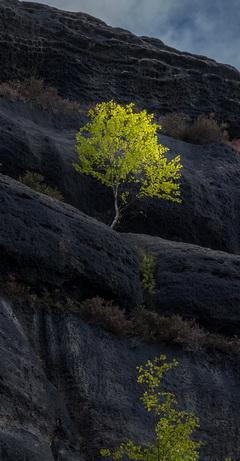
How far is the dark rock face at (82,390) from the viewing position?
42.4 ft

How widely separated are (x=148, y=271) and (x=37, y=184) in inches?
290

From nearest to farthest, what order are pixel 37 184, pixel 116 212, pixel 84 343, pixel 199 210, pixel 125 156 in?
pixel 84 343 → pixel 37 184 → pixel 116 212 → pixel 125 156 → pixel 199 210

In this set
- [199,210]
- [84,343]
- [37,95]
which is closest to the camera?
[84,343]

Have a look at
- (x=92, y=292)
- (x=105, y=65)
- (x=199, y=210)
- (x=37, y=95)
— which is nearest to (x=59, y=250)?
(x=92, y=292)

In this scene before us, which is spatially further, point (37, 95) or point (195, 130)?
point (195, 130)

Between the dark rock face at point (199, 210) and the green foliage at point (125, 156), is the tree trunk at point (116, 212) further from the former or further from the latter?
the dark rock face at point (199, 210)

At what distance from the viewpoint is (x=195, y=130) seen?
41.6m

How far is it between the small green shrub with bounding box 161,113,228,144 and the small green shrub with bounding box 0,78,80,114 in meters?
7.40

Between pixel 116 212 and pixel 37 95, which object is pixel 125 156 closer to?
pixel 116 212

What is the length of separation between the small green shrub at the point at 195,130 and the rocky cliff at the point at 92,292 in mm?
1588

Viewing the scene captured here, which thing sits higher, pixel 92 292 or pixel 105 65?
pixel 105 65

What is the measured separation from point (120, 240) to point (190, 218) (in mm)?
10993

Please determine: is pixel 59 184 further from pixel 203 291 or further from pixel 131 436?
pixel 131 436

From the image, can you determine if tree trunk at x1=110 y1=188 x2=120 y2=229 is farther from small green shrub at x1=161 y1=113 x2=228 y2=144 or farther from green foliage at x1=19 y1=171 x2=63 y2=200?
small green shrub at x1=161 y1=113 x2=228 y2=144
